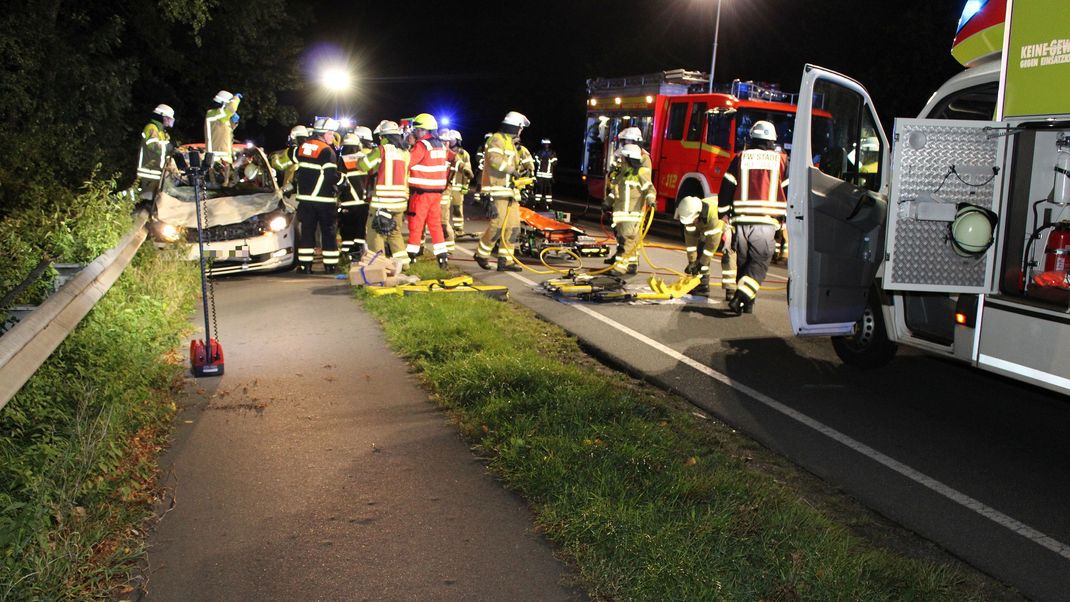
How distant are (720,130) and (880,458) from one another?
12.0 meters

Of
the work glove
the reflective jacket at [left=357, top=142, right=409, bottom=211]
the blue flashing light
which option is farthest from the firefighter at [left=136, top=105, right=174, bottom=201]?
the blue flashing light

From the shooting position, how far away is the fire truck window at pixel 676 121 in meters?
17.8

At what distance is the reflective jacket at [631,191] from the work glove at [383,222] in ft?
9.79

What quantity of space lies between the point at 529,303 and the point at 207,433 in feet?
16.9

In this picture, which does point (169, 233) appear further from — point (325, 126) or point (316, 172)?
point (325, 126)

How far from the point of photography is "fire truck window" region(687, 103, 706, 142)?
17.2 meters

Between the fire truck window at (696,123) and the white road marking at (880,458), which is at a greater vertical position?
the fire truck window at (696,123)

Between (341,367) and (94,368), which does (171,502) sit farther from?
(341,367)

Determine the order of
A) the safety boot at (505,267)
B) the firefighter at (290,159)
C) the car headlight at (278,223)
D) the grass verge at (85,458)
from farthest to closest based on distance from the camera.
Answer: the firefighter at (290,159) < the safety boot at (505,267) < the car headlight at (278,223) < the grass verge at (85,458)

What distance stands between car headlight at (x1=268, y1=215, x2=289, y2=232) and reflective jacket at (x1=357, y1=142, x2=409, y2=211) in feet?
3.97

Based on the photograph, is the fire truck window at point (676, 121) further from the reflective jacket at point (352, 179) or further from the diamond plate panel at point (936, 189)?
the diamond plate panel at point (936, 189)

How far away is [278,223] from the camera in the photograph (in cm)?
1122

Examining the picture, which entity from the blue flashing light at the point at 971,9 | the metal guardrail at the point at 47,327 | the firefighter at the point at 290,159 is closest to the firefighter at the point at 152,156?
the firefighter at the point at 290,159

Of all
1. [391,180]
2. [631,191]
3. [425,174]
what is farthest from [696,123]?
[391,180]
